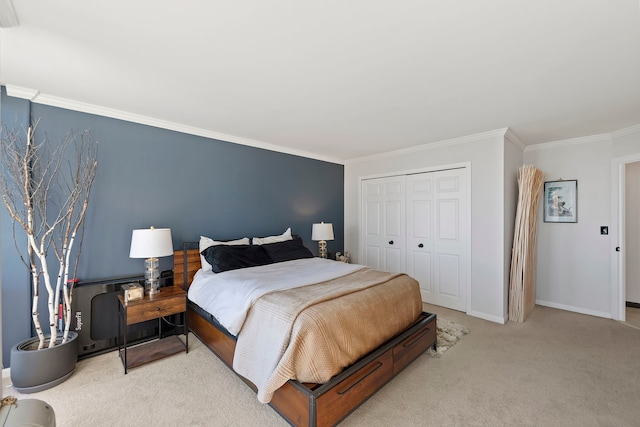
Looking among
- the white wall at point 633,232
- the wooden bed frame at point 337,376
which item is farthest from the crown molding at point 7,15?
the white wall at point 633,232

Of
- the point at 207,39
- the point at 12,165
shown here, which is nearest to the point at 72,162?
the point at 12,165

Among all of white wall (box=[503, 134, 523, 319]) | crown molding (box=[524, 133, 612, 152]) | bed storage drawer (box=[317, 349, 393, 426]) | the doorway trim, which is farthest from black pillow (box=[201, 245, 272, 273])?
the doorway trim

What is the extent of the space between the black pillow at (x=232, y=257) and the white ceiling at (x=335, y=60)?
1446 mm

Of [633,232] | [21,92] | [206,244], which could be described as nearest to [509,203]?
[633,232]

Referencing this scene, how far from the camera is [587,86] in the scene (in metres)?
2.25

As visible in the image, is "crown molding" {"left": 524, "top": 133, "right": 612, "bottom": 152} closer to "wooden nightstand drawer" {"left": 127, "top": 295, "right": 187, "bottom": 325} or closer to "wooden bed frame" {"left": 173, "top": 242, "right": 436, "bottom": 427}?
"wooden bed frame" {"left": 173, "top": 242, "right": 436, "bottom": 427}

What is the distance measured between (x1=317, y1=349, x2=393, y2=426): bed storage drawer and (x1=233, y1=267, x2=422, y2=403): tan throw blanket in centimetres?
9

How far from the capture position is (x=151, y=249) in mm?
2564

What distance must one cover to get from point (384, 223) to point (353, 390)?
10.4ft

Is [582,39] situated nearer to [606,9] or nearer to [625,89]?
[606,9]

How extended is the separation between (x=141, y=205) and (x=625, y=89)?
4.60 m

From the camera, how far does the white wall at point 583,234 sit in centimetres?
353

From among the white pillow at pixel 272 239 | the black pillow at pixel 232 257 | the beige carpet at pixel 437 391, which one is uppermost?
the white pillow at pixel 272 239

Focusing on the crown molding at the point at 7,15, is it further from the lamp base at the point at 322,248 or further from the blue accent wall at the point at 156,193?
the lamp base at the point at 322,248
